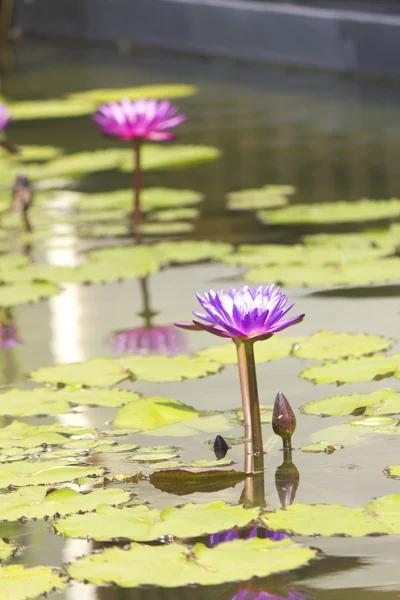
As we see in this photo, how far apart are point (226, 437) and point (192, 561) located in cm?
51

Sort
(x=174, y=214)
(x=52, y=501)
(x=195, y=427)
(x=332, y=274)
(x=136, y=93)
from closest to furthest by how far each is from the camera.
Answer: (x=52, y=501) → (x=195, y=427) → (x=332, y=274) → (x=174, y=214) → (x=136, y=93)

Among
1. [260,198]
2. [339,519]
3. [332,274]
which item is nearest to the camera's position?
[339,519]

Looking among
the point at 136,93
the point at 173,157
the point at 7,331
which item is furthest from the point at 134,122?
the point at 136,93

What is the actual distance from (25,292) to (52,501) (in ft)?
4.63

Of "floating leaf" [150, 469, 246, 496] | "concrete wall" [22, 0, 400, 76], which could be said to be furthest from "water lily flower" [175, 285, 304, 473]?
"concrete wall" [22, 0, 400, 76]

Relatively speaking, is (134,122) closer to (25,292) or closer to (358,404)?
(25,292)

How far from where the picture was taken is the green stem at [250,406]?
1.80m

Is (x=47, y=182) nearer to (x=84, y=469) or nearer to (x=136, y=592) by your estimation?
(x=84, y=469)

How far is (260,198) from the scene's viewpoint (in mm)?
4184

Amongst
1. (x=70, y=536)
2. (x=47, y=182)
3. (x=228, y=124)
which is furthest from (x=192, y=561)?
(x=228, y=124)

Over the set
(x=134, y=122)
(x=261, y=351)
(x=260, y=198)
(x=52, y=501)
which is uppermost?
(x=134, y=122)

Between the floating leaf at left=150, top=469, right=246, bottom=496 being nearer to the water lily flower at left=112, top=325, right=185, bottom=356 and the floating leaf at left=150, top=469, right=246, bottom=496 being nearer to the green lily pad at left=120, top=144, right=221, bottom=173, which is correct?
the water lily flower at left=112, top=325, right=185, bottom=356

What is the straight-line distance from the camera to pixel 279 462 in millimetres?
1850

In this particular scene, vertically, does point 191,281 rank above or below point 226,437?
above
